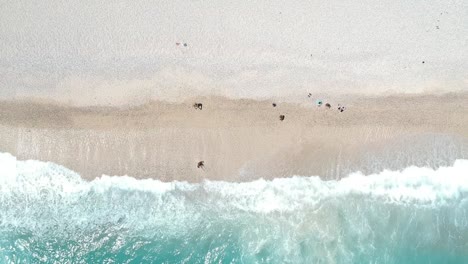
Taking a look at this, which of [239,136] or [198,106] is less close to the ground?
[198,106]

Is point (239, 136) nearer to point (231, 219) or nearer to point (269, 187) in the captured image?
point (269, 187)

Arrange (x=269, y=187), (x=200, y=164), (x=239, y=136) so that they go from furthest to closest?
(x=269, y=187) → (x=239, y=136) → (x=200, y=164)

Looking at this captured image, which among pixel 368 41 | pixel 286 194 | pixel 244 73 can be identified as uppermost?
pixel 368 41

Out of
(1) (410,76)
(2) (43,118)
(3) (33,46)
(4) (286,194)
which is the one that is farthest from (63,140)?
(1) (410,76)

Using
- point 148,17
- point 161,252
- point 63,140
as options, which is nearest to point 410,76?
point 148,17

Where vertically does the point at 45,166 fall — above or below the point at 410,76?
below

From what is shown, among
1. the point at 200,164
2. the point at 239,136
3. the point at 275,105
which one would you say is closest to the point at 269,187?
the point at 239,136

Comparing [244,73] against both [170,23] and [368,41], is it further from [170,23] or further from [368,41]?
[368,41]
